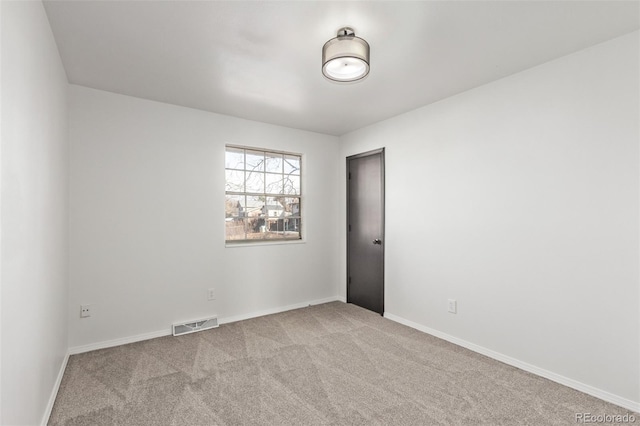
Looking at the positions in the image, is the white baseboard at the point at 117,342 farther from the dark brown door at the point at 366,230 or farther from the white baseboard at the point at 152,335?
the dark brown door at the point at 366,230

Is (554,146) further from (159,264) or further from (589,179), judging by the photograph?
(159,264)

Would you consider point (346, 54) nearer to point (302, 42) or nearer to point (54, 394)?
point (302, 42)

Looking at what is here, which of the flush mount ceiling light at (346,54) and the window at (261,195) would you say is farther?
the window at (261,195)

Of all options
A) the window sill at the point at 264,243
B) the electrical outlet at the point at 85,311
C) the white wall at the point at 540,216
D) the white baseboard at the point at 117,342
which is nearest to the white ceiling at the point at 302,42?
the white wall at the point at 540,216

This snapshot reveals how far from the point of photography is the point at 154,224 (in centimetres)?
338

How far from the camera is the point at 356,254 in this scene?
4531 mm

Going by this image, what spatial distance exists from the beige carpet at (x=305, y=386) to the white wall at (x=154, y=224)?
0.44m

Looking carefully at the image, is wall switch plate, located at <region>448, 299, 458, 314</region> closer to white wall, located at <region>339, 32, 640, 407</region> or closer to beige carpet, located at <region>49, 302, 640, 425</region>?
white wall, located at <region>339, 32, 640, 407</region>

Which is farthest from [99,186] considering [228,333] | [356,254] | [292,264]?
[356,254]

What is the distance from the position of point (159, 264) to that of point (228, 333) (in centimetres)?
106

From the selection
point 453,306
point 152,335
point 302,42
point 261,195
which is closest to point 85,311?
point 152,335

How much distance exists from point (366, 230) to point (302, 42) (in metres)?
2.67

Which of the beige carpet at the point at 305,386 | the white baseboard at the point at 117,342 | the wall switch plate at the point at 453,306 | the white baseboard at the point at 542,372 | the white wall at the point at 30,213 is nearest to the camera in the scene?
the white wall at the point at 30,213

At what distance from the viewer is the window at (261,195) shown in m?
4.00
